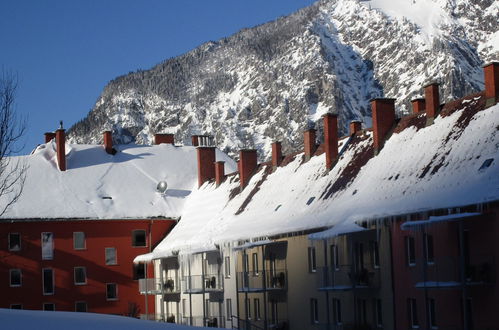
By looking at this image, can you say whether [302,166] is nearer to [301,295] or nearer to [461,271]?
[301,295]

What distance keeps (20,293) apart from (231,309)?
16.3 m

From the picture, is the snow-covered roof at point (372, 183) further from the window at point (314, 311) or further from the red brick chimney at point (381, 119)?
the window at point (314, 311)

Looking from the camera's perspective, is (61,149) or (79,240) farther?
(61,149)

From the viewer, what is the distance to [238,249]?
157 feet

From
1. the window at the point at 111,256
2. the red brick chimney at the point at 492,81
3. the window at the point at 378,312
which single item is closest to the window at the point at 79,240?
the window at the point at 111,256

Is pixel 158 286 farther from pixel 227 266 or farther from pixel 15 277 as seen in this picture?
pixel 227 266

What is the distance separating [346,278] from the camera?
129 ft

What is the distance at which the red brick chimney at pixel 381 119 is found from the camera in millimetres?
42719

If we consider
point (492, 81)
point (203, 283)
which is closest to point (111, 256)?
point (203, 283)

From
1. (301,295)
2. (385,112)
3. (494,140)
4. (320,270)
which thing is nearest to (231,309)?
(301,295)

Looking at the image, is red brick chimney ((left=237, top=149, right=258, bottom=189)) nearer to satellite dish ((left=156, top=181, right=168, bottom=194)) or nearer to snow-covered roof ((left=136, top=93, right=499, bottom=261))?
snow-covered roof ((left=136, top=93, right=499, bottom=261))

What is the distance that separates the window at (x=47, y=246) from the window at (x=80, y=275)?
6.28 feet

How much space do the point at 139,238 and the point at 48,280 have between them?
22.3ft

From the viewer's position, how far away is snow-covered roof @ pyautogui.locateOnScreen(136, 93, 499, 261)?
110 feet
